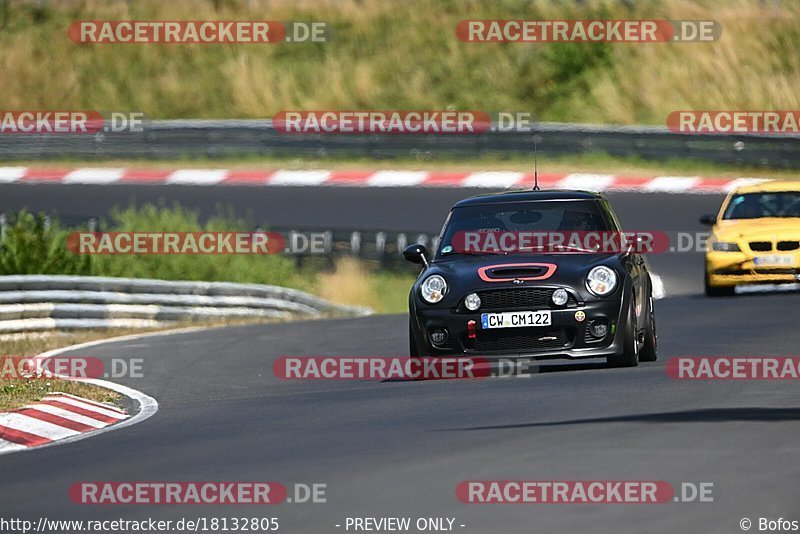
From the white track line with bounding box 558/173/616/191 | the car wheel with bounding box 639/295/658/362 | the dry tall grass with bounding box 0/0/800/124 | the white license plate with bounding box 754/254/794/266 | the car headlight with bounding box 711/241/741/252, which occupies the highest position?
the dry tall grass with bounding box 0/0/800/124

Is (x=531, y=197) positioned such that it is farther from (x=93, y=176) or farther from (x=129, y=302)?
(x=93, y=176)

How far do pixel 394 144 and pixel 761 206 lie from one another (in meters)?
14.9

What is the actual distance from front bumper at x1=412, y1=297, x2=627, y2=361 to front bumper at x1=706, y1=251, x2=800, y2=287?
7.39 m

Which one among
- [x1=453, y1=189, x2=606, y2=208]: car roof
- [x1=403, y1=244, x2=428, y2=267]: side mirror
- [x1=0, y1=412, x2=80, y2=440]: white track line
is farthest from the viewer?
[x1=453, y1=189, x2=606, y2=208]: car roof

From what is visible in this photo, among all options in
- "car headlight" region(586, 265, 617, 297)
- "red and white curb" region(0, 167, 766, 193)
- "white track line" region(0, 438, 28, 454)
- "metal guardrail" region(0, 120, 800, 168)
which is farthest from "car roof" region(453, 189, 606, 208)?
"metal guardrail" region(0, 120, 800, 168)

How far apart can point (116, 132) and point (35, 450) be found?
26.7 m

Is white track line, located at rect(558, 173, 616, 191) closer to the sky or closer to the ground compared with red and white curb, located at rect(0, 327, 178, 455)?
closer to the sky

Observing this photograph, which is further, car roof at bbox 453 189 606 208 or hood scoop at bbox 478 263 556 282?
car roof at bbox 453 189 606 208

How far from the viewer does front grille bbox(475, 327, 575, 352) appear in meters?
13.3

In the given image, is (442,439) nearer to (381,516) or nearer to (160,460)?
(160,460)

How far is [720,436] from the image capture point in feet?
31.6

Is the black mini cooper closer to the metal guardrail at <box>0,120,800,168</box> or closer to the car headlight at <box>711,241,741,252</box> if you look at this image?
the car headlight at <box>711,241,741,252</box>

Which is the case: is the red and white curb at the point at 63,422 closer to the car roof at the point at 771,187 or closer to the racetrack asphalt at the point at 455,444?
the racetrack asphalt at the point at 455,444

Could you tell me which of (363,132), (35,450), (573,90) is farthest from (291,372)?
(573,90)
